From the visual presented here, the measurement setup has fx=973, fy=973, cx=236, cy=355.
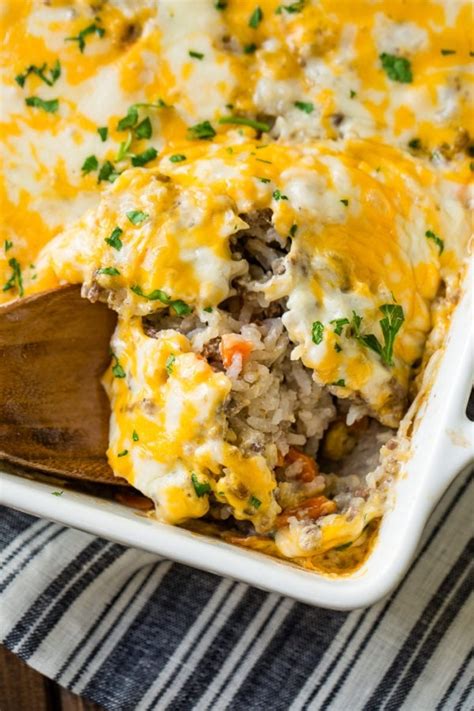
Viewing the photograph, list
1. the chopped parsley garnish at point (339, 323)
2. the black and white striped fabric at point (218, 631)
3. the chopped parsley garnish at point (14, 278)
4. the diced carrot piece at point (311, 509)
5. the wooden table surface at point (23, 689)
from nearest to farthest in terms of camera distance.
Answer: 1. the chopped parsley garnish at point (339, 323)
2. the diced carrot piece at point (311, 509)
3. the chopped parsley garnish at point (14, 278)
4. the black and white striped fabric at point (218, 631)
5. the wooden table surface at point (23, 689)

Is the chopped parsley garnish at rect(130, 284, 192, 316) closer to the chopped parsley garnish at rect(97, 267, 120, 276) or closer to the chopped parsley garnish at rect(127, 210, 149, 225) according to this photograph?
the chopped parsley garnish at rect(97, 267, 120, 276)

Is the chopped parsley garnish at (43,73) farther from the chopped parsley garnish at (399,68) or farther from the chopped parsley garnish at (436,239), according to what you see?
the chopped parsley garnish at (436,239)

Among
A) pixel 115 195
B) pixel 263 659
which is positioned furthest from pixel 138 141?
pixel 263 659

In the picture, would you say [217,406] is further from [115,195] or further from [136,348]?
[115,195]

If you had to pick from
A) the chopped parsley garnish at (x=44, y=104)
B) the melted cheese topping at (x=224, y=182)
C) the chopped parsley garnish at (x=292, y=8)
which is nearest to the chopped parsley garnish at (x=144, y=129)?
the melted cheese topping at (x=224, y=182)

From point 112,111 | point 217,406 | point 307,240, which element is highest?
point 112,111

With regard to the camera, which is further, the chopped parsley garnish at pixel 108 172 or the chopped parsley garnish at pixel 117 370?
the chopped parsley garnish at pixel 108 172
